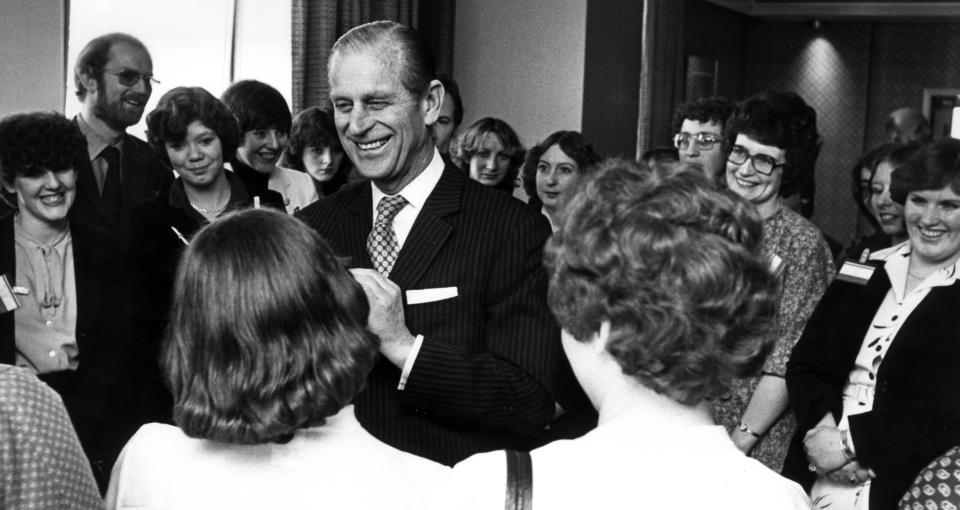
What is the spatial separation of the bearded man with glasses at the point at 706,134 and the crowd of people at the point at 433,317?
0.01 metres

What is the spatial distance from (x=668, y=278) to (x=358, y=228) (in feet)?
3.78

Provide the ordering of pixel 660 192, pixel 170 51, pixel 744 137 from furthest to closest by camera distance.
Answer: pixel 170 51 → pixel 744 137 → pixel 660 192

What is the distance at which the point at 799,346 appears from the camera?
9.86 feet

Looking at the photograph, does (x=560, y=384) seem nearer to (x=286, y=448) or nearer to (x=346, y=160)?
(x=286, y=448)

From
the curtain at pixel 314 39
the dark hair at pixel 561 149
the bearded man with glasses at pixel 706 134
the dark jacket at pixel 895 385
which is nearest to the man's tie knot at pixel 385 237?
the dark jacket at pixel 895 385

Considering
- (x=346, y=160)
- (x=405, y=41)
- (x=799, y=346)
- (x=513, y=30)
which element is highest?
(x=513, y=30)

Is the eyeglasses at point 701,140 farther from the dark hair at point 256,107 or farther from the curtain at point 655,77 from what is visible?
the curtain at point 655,77

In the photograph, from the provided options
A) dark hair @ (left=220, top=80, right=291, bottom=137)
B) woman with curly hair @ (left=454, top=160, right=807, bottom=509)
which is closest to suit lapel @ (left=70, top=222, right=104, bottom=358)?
dark hair @ (left=220, top=80, right=291, bottom=137)

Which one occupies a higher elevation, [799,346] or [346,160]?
[346,160]

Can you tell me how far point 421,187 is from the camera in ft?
7.54

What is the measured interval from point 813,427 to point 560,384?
1.02m

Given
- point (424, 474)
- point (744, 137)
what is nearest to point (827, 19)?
point (744, 137)

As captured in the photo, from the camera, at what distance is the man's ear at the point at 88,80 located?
14.1ft

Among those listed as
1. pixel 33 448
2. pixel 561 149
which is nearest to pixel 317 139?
pixel 561 149
